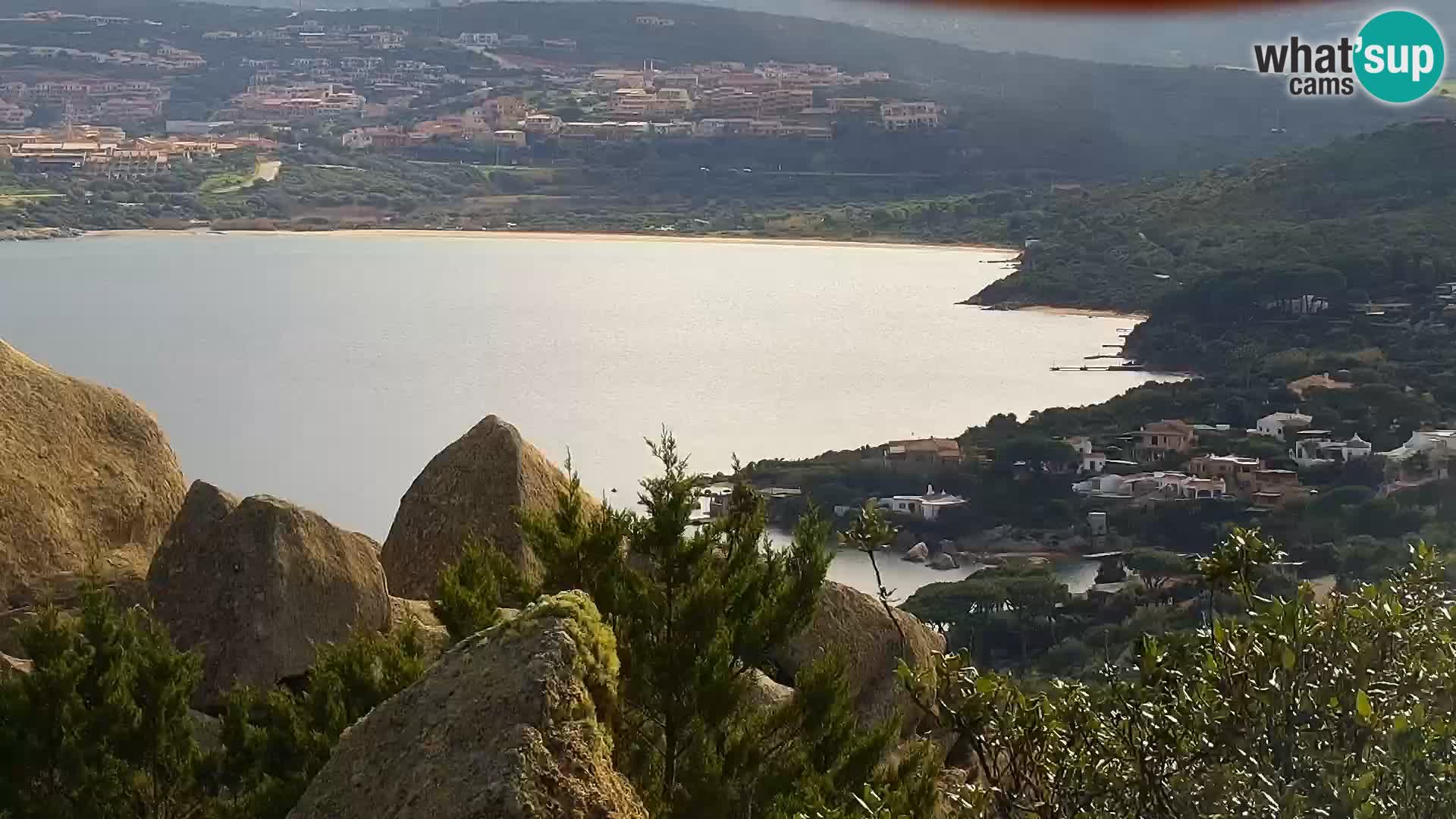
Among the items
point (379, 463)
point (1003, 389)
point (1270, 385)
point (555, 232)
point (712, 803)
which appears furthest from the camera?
point (555, 232)

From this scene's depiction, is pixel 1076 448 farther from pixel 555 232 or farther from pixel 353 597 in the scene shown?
pixel 555 232

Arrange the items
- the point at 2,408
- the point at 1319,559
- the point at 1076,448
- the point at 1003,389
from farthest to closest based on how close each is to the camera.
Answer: the point at 1003,389 → the point at 1076,448 → the point at 1319,559 → the point at 2,408

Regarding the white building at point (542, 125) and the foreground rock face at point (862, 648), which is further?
the white building at point (542, 125)

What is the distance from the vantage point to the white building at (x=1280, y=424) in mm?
29328

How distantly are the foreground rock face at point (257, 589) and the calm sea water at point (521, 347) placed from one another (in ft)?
34.9

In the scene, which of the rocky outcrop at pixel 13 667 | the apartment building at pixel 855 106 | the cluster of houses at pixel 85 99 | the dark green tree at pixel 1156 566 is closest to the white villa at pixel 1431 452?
the dark green tree at pixel 1156 566

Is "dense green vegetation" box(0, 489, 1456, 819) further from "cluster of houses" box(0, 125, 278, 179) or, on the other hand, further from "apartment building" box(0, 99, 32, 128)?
"apartment building" box(0, 99, 32, 128)

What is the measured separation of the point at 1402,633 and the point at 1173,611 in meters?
14.0

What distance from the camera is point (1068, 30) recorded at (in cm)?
8675

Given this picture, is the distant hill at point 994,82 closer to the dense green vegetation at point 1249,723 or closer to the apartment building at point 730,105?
the apartment building at point 730,105

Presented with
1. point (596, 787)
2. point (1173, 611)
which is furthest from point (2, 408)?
point (1173, 611)

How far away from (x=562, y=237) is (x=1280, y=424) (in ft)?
104

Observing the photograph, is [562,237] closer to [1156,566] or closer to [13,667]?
[1156,566]

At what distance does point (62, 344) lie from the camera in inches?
1423
